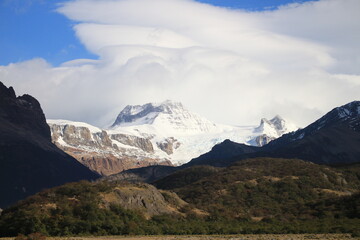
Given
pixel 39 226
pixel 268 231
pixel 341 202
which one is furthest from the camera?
pixel 341 202

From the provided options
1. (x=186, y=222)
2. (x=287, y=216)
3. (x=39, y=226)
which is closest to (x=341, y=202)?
(x=287, y=216)

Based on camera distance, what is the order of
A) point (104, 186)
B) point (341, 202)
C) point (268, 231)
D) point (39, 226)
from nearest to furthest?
point (39, 226)
point (268, 231)
point (104, 186)
point (341, 202)

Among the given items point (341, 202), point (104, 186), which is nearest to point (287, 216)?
point (341, 202)

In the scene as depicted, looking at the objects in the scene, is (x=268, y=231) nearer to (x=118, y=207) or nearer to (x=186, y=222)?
(x=186, y=222)

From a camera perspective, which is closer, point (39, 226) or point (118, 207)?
point (39, 226)

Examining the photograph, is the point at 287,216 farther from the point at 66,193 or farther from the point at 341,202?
the point at 66,193

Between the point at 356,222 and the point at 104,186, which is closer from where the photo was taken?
the point at 356,222

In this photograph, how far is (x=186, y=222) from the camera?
16712 centimetres

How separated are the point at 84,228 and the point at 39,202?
1853 cm

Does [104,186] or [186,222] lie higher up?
[104,186]

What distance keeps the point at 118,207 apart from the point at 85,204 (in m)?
11.7

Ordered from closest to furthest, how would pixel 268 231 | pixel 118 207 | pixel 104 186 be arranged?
pixel 268 231
pixel 118 207
pixel 104 186

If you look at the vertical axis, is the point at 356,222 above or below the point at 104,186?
below

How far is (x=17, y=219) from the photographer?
139750 mm
